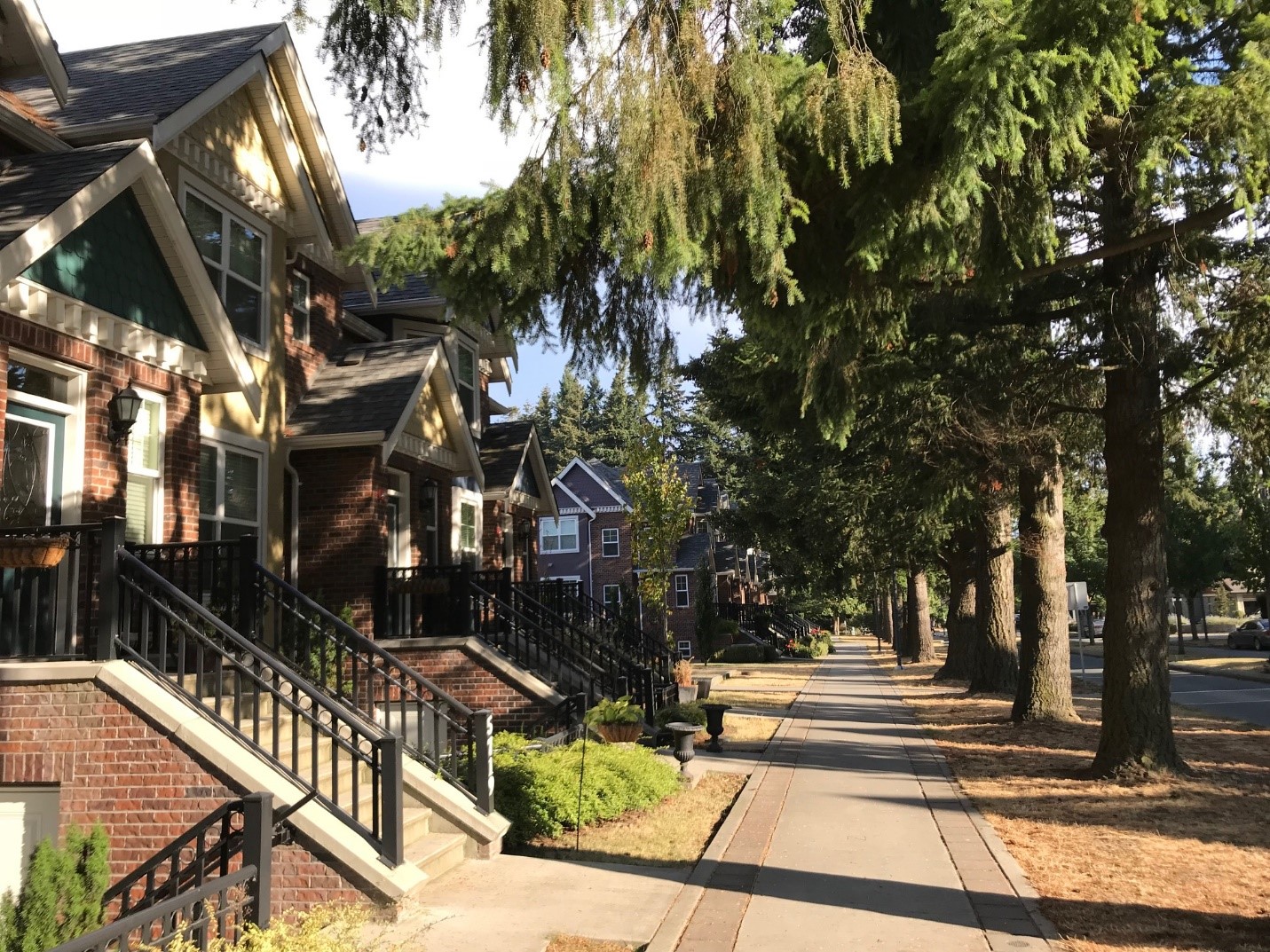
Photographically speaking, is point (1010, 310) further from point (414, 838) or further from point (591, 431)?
point (591, 431)

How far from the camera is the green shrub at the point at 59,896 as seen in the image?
5812 millimetres

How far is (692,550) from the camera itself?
50219 mm

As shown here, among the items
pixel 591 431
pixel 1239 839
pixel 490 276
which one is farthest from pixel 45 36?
pixel 591 431

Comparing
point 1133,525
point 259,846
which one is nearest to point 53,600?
point 259,846

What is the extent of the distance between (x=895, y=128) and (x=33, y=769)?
756cm

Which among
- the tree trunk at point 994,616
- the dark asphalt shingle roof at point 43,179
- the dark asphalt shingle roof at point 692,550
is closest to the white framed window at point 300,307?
the dark asphalt shingle roof at point 43,179

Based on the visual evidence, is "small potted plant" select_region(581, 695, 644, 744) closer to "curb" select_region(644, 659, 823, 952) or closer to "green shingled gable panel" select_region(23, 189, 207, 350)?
"curb" select_region(644, 659, 823, 952)

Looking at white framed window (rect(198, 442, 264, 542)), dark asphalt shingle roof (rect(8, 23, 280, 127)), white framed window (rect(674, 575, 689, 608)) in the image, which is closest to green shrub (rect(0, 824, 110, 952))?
white framed window (rect(198, 442, 264, 542))

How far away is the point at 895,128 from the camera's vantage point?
23.2 ft

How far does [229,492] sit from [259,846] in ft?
23.8

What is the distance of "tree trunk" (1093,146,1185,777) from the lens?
11547mm

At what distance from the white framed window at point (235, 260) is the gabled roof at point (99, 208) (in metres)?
1.98

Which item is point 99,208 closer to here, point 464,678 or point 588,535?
point 464,678

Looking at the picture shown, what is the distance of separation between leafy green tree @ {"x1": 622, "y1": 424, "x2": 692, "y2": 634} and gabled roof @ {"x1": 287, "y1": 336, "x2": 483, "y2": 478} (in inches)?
350
